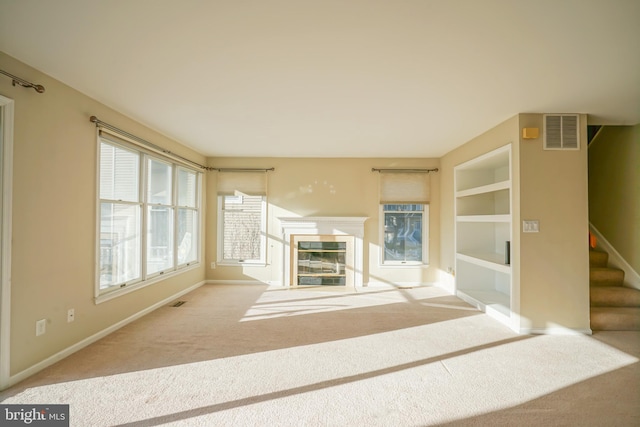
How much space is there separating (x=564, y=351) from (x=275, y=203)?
478cm

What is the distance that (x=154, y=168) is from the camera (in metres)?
4.39

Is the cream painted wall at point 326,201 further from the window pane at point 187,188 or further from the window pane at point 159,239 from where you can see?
the window pane at point 159,239

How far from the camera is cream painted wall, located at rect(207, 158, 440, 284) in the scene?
19.7 ft

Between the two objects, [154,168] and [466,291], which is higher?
[154,168]

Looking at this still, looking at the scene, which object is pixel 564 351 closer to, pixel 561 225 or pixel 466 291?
pixel 561 225

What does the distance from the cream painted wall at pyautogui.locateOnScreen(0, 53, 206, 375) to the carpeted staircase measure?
5.73 metres

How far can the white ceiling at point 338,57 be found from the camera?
1.82 m

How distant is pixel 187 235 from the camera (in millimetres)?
5449

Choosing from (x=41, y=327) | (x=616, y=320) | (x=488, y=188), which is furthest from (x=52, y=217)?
(x=616, y=320)

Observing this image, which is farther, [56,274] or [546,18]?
[56,274]

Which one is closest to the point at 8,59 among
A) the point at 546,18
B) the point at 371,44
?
the point at 371,44

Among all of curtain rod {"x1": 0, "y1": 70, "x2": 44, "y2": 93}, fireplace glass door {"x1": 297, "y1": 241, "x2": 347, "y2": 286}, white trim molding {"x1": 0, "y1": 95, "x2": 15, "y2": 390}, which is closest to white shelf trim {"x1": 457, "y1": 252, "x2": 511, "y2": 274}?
fireplace glass door {"x1": 297, "y1": 241, "x2": 347, "y2": 286}

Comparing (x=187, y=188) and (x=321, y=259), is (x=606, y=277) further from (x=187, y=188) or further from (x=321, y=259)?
(x=187, y=188)

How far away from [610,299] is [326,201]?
14.4 feet
